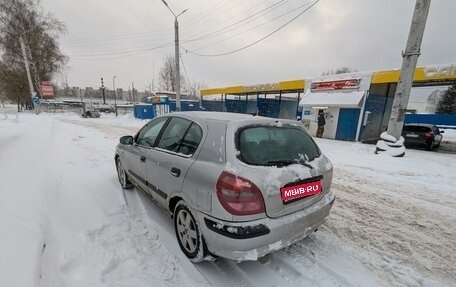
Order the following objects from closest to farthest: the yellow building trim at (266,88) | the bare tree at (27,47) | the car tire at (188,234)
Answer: the car tire at (188,234), the yellow building trim at (266,88), the bare tree at (27,47)

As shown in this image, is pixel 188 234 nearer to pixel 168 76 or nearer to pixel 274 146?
pixel 274 146

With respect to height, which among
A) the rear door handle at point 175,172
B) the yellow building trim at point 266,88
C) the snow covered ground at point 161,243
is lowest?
the snow covered ground at point 161,243

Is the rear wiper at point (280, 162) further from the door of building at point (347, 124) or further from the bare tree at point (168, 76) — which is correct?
the bare tree at point (168, 76)

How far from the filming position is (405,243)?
122 inches

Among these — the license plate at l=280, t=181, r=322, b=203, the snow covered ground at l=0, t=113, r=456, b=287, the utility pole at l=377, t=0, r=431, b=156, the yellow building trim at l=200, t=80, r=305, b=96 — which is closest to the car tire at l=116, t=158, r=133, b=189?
the snow covered ground at l=0, t=113, r=456, b=287

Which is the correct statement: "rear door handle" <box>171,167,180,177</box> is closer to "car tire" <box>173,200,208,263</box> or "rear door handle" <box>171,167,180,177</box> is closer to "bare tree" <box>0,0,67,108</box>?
"car tire" <box>173,200,208,263</box>

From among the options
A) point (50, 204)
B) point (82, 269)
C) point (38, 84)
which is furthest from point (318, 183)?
point (38, 84)

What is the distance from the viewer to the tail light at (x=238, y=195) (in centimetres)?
209

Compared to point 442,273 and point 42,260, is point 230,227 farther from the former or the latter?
point 442,273

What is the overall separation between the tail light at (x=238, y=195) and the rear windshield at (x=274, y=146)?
0.23 m

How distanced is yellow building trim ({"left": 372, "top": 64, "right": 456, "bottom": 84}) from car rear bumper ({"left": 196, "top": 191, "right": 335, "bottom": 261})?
1338cm

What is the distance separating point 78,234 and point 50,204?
1.05 metres

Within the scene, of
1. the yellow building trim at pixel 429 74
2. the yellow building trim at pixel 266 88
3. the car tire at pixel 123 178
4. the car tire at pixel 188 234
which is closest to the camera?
the car tire at pixel 188 234

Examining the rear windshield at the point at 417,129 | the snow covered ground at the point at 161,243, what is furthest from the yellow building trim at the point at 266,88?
the snow covered ground at the point at 161,243
